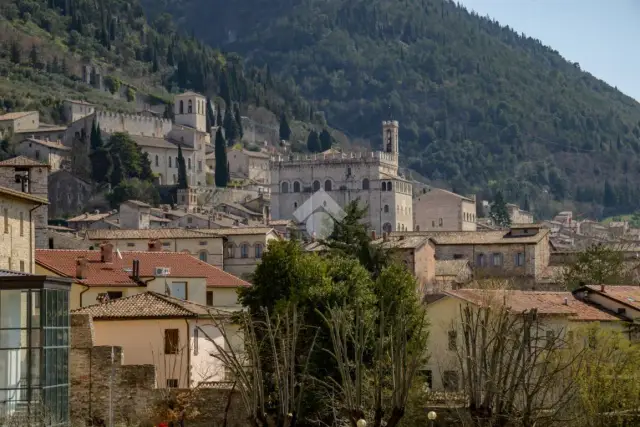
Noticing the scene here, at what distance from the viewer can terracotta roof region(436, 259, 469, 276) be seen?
116 meters

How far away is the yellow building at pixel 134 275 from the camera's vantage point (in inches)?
2509

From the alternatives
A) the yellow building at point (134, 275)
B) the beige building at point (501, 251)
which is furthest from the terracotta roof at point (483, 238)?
the yellow building at point (134, 275)

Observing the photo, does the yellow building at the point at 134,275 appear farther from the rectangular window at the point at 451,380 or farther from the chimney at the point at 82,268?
the rectangular window at the point at 451,380

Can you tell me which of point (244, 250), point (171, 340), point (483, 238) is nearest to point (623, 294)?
point (171, 340)

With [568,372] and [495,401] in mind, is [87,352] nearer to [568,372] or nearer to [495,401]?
[495,401]

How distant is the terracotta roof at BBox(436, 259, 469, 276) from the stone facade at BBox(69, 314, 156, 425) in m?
66.4

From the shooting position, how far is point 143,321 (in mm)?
54438

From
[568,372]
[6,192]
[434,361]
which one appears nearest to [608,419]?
[568,372]

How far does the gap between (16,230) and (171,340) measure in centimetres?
595

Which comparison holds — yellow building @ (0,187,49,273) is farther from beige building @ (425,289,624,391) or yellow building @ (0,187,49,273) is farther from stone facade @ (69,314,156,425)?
beige building @ (425,289,624,391)

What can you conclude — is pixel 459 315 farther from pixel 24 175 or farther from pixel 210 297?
pixel 24 175

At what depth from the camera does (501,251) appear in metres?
127

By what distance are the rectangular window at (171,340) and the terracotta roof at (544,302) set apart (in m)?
12.2

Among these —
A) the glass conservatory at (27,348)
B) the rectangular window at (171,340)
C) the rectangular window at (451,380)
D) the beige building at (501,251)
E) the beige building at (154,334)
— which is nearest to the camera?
the glass conservatory at (27,348)
